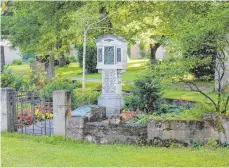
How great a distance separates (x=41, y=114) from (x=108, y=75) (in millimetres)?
2777

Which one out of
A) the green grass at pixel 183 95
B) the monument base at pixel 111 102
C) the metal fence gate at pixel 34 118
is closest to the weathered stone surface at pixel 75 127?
the metal fence gate at pixel 34 118

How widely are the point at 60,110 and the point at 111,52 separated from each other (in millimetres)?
4670

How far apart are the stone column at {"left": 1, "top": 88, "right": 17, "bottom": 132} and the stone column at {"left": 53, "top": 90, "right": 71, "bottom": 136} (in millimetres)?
1343

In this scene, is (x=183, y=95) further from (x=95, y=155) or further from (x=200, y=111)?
(x=95, y=155)

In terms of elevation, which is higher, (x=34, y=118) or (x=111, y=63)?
(x=111, y=63)

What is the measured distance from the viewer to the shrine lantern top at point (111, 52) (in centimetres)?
1359

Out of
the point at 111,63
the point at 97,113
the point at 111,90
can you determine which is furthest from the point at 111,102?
the point at 97,113

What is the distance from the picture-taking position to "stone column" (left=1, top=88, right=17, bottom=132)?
1004 cm

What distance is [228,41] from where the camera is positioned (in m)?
8.94

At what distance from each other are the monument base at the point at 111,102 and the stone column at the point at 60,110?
3676 mm

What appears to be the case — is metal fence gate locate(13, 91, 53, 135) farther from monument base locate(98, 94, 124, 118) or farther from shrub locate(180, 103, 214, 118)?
shrub locate(180, 103, 214, 118)

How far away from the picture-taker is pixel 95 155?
7750mm

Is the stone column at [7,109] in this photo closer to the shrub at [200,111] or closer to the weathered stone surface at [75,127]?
the weathered stone surface at [75,127]

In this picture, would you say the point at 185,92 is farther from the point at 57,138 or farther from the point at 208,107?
the point at 57,138
